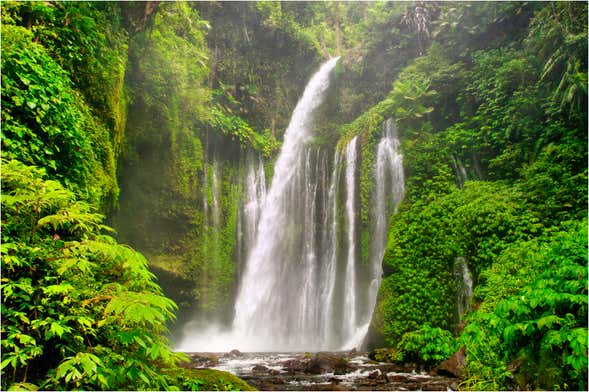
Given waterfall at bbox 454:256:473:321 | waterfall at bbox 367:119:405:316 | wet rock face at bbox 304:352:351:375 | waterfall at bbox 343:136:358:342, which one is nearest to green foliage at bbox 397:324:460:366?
waterfall at bbox 454:256:473:321

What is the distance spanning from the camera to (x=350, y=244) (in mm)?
12516

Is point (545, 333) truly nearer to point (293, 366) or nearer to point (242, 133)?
point (293, 366)

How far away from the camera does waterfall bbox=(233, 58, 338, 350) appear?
42.0 ft

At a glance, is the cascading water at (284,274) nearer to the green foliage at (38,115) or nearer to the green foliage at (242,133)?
the green foliage at (242,133)

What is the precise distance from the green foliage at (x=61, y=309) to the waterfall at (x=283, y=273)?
32.5ft

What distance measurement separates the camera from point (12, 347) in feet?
8.22

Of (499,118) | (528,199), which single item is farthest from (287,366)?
(499,118)

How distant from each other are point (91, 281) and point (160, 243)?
427 inches

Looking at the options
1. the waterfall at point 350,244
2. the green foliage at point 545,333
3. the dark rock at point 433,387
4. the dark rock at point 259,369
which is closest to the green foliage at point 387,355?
the dark rock at point 433,387

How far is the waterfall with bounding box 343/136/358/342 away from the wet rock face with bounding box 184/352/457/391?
2.86m

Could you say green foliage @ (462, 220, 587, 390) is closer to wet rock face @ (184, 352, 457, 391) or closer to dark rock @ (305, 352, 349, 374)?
wet rock face @ (184, 352, 457, 391)

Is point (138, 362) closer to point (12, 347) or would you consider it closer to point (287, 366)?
point (12, 347)

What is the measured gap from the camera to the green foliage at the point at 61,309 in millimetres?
2504

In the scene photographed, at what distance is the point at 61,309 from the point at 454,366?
6.13 metres
